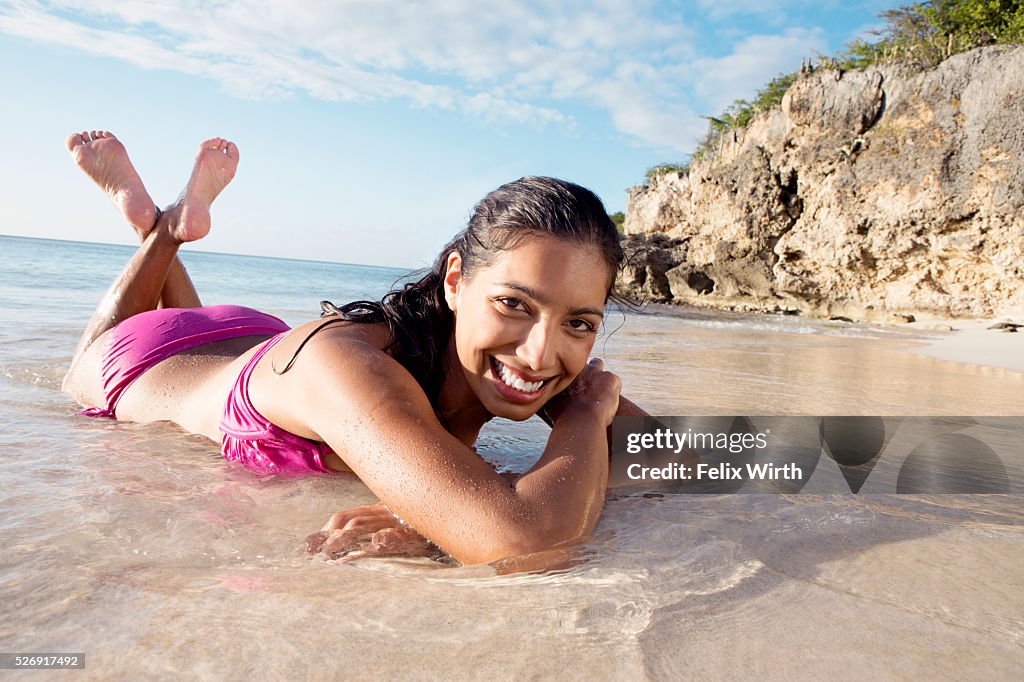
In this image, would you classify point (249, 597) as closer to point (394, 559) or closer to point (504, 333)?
point (394, 559)

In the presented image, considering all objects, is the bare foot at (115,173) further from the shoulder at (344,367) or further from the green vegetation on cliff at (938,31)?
the green vegetation on cliff at (938,31)

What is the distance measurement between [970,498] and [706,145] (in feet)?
89.4

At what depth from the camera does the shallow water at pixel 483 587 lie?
1.18 meters

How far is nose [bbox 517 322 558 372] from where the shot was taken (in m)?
1.79

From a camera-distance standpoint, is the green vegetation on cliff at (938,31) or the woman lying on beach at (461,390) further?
the green vegetation on cliff at (938,31)

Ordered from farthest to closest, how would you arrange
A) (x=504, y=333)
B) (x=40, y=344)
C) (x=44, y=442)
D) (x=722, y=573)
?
(x=40, y=344), (x=44, y=442), (x=504, y=333), (x=722, y=573)

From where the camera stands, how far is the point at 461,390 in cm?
222

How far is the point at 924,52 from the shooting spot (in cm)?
1650

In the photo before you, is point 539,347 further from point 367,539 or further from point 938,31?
point 938,31

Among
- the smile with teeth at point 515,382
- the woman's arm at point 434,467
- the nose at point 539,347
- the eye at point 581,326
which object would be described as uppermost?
the eye at point 581,326

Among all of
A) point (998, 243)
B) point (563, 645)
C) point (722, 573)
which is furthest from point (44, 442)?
point (998, 243)

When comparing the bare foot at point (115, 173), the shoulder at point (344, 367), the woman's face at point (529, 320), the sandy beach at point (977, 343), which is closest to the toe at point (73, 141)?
the bare foot at point (115, 173)

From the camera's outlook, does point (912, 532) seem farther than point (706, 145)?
No
